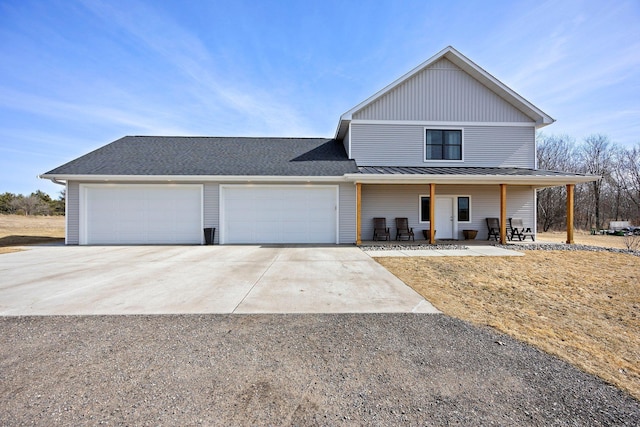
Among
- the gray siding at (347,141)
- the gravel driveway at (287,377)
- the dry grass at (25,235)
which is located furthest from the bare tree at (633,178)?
the dry grass at (25,235)

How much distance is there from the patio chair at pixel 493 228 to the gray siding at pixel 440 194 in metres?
0.21

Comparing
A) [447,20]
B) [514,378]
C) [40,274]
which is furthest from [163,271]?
[447,20]

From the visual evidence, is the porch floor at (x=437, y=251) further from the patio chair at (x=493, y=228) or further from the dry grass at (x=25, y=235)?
the dry grass at (x=25, y=235)

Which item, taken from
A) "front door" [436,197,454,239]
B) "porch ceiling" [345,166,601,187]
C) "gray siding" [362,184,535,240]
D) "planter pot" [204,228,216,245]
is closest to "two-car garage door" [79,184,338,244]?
"planter pot" [204,228,216,245]

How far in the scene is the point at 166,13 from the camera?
32.0ft

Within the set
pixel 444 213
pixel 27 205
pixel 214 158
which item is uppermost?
pixel 214 158

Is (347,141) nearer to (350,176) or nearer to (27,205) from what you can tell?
(350,176)

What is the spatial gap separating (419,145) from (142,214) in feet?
40.9

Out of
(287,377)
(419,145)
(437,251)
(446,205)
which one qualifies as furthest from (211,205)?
(446,205)

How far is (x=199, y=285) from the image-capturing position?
16.9 ft

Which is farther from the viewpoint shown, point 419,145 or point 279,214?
point 419,145

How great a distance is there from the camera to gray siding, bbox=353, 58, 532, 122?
12.3 metres

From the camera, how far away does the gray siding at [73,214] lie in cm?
1083

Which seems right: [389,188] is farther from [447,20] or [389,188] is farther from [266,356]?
[266,356]
